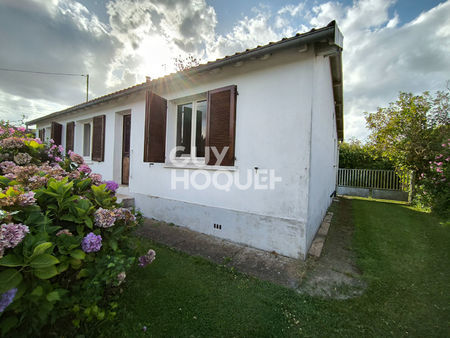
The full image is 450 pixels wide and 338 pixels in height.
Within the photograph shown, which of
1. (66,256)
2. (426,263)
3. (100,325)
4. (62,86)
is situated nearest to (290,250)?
(426,263)

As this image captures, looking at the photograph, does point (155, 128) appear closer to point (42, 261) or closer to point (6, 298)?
point (42, 261)

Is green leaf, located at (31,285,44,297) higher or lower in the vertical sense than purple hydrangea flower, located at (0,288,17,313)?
lower

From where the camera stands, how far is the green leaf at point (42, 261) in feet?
4.25

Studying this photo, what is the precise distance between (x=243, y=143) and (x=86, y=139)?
8.71 m

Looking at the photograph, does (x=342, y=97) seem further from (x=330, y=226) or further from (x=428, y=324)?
(x=428, y=324)

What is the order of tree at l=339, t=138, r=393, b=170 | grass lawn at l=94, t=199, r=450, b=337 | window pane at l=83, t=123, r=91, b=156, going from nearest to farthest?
grass lawn at l=94, t=199, r=450, b=337 < window pane at l=83, t=123, r=91, b=156 < tree at l=339, t=138, r=393, b=170

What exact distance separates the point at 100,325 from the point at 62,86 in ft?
59.5

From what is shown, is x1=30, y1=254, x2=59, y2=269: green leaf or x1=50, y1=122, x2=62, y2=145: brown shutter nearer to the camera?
x1=30, y1=254, x2=59, y2=269: green leaf

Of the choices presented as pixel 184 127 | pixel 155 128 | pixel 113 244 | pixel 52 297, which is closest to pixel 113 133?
pixel 155 128

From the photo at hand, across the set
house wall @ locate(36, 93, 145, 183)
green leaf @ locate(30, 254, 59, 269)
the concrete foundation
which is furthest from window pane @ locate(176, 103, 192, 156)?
green leaf @ locate(30, 254, 59, 269)

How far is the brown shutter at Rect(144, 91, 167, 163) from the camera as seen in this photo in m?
5.02

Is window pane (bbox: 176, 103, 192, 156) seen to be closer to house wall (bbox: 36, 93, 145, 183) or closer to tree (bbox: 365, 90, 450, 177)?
house wall (bbox: 36, 93, 145, 183)

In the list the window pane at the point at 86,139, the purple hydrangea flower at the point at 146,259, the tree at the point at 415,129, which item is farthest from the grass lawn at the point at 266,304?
the tree at the point at 415,129

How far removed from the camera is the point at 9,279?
1200mm
